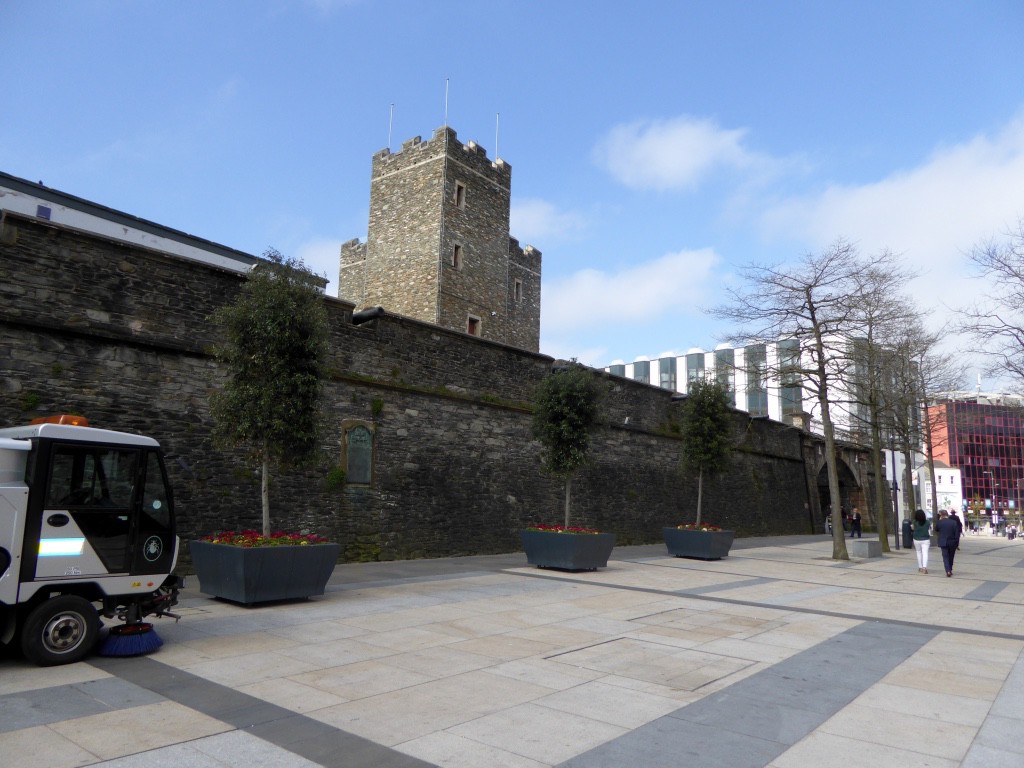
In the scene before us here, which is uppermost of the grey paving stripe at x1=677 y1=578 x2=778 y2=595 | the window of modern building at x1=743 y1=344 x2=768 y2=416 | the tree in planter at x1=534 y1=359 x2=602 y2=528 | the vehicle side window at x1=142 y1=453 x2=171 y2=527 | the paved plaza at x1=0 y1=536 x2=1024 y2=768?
the window of modern building at x1=743 y1=344 x2=768 y2=416

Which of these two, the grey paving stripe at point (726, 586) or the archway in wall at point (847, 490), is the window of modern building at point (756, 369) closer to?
the grey paving stripe at point (726, 586)

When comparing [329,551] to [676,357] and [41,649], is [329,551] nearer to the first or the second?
[41,649]

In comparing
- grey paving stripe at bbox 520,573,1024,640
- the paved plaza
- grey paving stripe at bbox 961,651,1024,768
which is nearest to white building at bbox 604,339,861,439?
grey paving stripe at bbox 520,573,1024,640

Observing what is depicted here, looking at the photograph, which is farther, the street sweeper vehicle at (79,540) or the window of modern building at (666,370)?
the window of modern building at (666,370)

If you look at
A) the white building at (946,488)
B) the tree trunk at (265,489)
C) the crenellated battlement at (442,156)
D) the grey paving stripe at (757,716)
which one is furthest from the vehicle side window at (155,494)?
the white building at (946,488)

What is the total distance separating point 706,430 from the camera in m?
18.0

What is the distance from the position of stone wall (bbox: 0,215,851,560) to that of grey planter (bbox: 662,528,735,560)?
3.25 m

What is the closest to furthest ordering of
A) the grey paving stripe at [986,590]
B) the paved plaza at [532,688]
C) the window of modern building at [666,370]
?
the paved plaza at [532,688]
the grey paving stripe at [986,590]
the window of modern building at [666,370]

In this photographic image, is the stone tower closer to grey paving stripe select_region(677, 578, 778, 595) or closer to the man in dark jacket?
grey paving stripe select_region(677, 578, 778, 595)

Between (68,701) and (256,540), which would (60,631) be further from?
(256,540)

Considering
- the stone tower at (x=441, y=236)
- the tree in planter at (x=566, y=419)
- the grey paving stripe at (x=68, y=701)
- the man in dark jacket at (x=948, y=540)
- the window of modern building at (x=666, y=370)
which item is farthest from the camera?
the window of modern building at (x=666, y=370)

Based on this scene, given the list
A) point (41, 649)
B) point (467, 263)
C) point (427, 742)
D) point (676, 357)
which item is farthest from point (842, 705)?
point (676, 357)

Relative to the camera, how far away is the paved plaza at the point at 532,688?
3826mm

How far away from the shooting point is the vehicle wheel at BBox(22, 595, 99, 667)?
523cm
